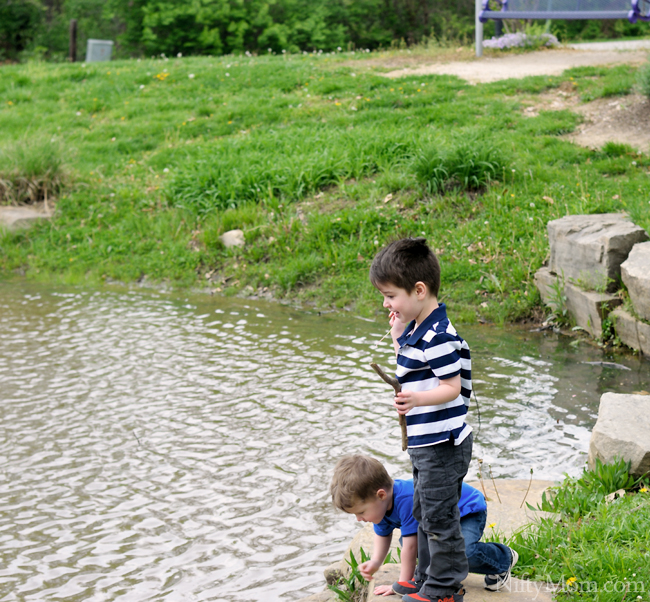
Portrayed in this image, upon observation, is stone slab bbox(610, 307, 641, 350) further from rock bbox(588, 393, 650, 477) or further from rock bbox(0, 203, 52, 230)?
rock bbox(0, 203, 52, 230)

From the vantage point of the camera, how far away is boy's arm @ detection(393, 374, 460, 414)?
2.48 meters

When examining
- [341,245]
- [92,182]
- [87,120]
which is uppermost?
[87,120]

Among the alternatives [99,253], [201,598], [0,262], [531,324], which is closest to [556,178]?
[531,324]

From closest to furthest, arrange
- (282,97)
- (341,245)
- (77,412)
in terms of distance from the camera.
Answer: (77,412) → (341,245) → (282,97)

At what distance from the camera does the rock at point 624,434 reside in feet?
11.6

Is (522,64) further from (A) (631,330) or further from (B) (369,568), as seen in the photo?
(B) (369,568)

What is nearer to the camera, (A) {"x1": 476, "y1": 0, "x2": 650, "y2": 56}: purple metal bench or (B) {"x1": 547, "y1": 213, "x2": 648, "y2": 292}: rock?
(B) {"x1": 547, "y1": 213, "x2": 648, "y2": 292}: rock

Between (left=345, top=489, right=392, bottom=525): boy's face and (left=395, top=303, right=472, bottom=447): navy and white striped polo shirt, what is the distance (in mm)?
311

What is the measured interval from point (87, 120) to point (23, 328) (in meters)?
7.60

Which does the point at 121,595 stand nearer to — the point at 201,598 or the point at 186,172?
the point at 201,598

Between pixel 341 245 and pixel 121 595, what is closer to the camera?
pixel 121 595

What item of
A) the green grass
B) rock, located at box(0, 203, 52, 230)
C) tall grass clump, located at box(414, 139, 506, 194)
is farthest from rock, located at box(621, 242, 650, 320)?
rock, located at box(0, 203, 52, 230)

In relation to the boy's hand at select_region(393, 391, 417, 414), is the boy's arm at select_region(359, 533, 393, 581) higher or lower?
lower

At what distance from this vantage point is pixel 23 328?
7.39 m
